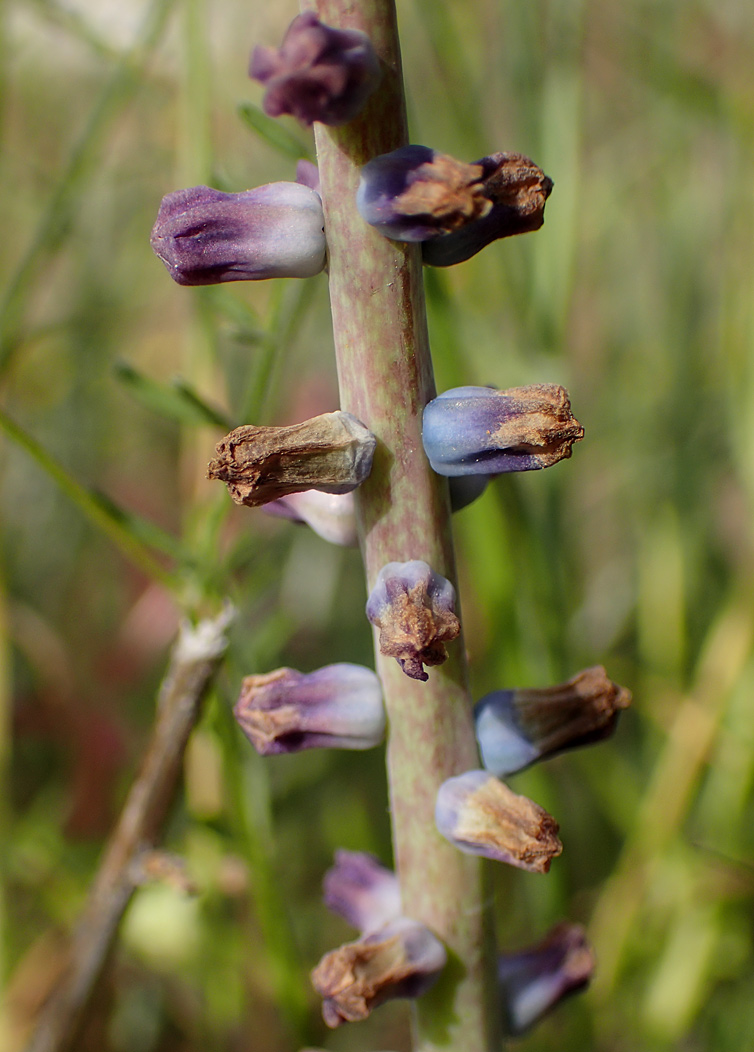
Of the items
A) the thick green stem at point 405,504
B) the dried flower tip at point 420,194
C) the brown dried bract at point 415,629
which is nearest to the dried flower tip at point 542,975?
the thick green stem at point 405,504

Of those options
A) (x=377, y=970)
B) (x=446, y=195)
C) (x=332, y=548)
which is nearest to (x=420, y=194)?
(x=446, y=195)

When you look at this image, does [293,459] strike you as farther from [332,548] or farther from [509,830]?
[332,548]

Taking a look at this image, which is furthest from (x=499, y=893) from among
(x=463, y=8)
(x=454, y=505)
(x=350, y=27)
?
(x=463, y=8)

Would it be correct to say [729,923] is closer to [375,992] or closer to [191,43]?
[375,992]

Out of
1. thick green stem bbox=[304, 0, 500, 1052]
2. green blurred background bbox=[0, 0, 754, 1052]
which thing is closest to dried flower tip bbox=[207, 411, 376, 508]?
thick green stem bbox=[304, 0, 500, 1052]

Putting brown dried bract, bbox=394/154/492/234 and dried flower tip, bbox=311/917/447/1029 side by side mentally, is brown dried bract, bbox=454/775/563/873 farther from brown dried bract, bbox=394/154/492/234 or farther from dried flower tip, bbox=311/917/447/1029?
brown dried bract, bbox=394/154/492/234
